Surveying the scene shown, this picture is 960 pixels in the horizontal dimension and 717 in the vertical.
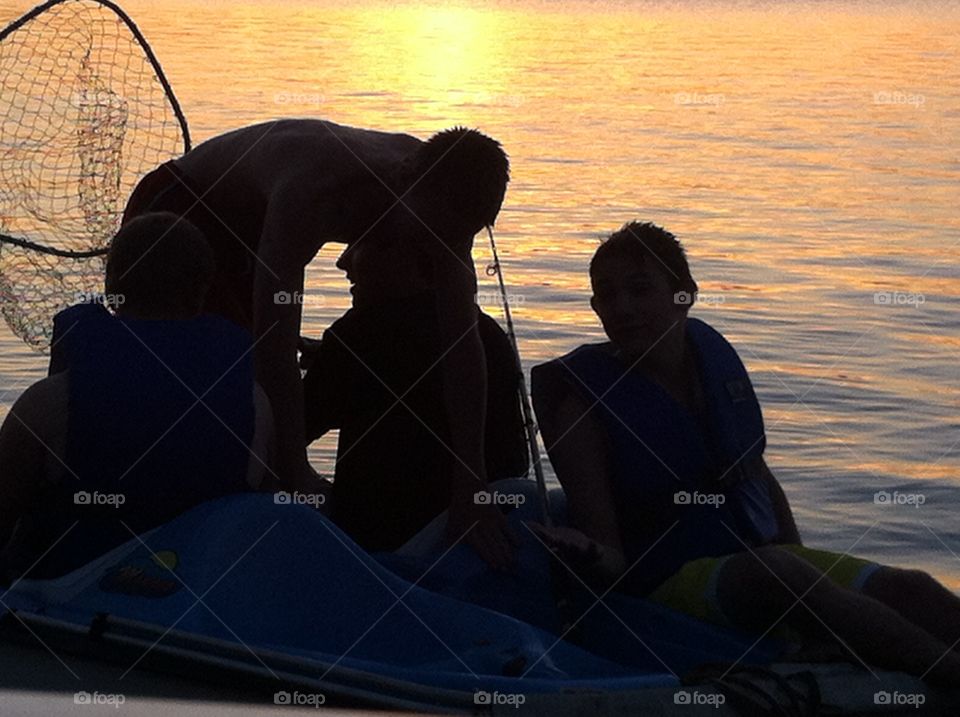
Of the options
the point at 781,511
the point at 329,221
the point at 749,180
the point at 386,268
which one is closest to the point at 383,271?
the point at 386,268

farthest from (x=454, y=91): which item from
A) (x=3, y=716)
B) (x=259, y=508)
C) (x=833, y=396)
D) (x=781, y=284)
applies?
(x=3, y=716)

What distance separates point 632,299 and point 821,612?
0.81 m

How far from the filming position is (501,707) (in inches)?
130

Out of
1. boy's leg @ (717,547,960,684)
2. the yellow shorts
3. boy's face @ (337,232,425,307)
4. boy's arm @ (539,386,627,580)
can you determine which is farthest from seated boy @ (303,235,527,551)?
boy's leg @ (717,547,960,684)

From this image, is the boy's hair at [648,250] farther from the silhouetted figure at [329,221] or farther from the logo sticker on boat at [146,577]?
the logo sticker on boat at [146,577]

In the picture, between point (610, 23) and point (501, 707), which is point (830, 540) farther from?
point (610, 23)

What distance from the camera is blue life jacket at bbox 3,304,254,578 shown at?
3.77m

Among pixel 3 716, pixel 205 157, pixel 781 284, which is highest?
pixel 3 716

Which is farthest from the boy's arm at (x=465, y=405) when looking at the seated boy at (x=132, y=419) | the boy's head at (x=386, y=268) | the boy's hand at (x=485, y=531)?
the seated boy at (x=132, y=419)

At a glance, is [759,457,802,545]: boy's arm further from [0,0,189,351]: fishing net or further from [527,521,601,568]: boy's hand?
[0,0,189,351]: fishing net

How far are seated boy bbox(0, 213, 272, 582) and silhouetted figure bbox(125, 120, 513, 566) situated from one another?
0.29m

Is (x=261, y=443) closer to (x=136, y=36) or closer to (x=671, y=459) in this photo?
(x=671, y=459)

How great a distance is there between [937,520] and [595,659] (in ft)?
9.51

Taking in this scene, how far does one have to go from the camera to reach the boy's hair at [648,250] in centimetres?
411
